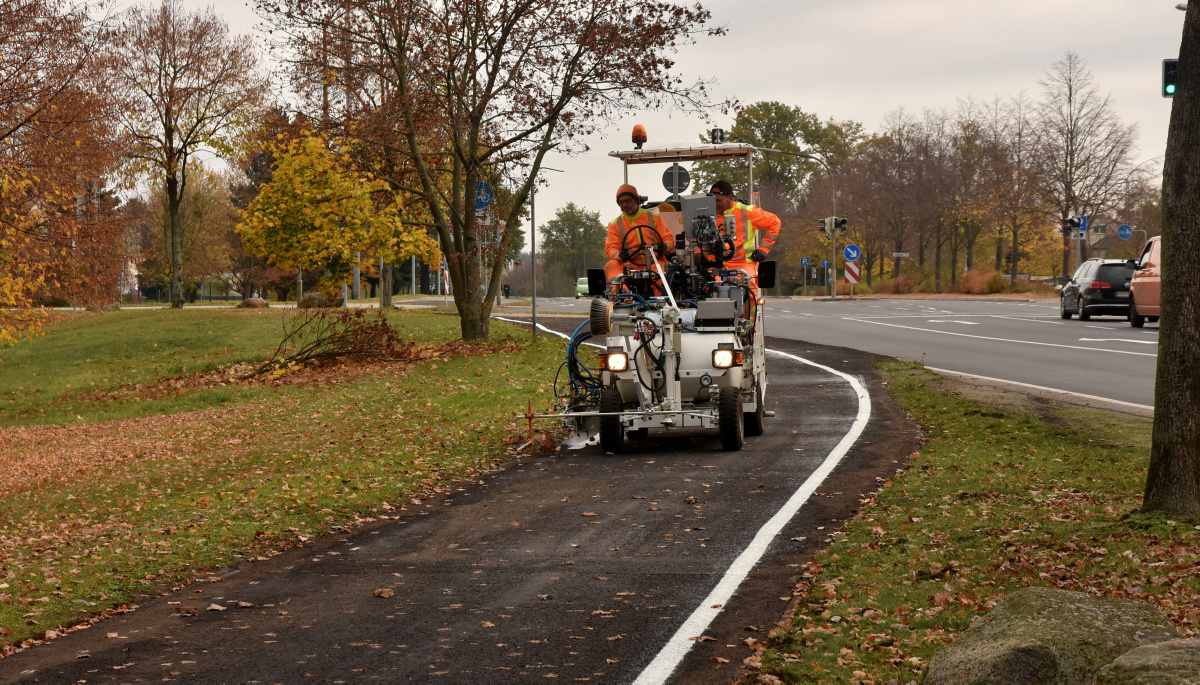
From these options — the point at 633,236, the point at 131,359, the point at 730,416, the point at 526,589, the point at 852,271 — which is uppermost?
the point at 633,236

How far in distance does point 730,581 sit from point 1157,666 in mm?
3229

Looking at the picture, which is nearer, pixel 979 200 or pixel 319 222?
pixel 319 222

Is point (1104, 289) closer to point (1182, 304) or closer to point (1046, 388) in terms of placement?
point (1046, 388)

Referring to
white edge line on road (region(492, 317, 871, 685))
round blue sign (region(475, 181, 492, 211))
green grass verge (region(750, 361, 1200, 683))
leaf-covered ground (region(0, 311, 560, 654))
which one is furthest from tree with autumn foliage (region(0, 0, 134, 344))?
green grass verge (region(750, 361, 1200, 683))

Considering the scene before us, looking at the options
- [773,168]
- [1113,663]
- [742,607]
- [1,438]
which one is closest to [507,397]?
[1,438]

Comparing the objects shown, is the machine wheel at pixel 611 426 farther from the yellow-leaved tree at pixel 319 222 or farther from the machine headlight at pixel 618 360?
the yellow-leaved tree at pixel 319 222

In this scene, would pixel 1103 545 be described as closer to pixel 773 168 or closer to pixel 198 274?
pixel 198 274

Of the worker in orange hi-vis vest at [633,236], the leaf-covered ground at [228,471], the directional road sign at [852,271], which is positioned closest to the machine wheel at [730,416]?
the worker in orange hi-vis vest at [633,236]

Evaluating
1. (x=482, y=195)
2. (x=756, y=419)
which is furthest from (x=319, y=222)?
(x=756, y=419)

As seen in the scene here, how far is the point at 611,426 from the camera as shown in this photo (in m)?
11.1

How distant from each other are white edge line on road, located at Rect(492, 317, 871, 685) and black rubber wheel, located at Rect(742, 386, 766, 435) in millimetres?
931

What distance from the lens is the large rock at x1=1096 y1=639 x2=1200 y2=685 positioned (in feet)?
10.6

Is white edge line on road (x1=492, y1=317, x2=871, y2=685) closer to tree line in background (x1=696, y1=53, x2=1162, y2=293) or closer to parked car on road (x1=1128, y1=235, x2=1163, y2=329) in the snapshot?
parked car on road (x1=1128, y1=235, x2=1163, y2=329)

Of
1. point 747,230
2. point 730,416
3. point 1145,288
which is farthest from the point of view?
point 1145,288
